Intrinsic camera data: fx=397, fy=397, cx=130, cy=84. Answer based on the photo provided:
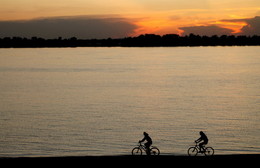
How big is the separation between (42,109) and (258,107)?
30.6m

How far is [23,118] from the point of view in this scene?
4850cm

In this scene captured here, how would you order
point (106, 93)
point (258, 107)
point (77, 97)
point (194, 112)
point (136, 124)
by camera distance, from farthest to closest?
1. point (106, 93)
2. point (77, 97)
3. point (258, 107)
4. point (194, 112)
5. point (136, 124)

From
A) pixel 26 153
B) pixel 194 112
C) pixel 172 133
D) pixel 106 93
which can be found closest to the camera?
pixel 26 153

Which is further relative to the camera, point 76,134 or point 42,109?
point 42,109

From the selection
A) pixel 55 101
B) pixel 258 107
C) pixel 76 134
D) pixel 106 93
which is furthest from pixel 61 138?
pixel 106 93

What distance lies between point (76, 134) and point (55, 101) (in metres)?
26.4
